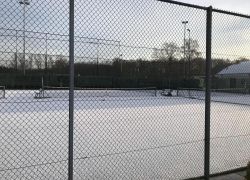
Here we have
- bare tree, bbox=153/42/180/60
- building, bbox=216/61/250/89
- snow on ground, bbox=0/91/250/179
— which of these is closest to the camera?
snow on ground, bbox=0/91/250/179

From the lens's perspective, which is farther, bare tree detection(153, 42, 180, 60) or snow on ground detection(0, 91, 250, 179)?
bare tree detection(153, 42, 180, 60)

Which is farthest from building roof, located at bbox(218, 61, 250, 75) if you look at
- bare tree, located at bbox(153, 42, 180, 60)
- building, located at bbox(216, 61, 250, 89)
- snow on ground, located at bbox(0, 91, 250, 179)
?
bare tree, located at bbox(153, 42, 180, 60)

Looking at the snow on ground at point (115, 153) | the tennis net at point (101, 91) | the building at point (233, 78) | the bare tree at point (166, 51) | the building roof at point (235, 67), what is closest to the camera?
the snow on ground at point (115, 153)

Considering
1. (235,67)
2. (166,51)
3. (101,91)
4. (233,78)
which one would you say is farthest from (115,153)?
(235,67)

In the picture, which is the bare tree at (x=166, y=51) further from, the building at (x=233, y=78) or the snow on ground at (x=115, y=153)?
the building at (x=233, y=78)

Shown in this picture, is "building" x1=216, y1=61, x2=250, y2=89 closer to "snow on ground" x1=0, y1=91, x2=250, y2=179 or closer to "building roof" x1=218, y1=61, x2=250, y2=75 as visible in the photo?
"building roof" x1=218, y1=61, x2=250, y2=75

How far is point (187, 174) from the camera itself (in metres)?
6.41

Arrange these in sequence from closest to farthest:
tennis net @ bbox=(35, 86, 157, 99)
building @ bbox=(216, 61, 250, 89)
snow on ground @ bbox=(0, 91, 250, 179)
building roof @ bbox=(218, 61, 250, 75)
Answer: snow on ground @ bbox=(0, 91, 250, 179)
tennis net @ bbox=(35, 86, 157, 99)
building roof @ bbox=(218, 61, 250, 75)
building @ bbox=(216, 61, 250, 89)

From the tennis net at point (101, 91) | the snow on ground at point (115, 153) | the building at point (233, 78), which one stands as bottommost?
the snow on ground at point (115, 153)

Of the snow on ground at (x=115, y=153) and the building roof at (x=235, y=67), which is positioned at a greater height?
the building roof at (x=235, y=67)

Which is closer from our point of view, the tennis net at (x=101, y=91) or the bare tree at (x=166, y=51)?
the bare tree at (x=166, y=51)

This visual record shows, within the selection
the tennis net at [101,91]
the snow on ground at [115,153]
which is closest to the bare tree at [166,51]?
the snow on ground at [115,153]

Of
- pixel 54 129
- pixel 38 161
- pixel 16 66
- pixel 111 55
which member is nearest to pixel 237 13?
pixel 111 55

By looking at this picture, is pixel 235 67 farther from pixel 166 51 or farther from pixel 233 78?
pixel 166 51
